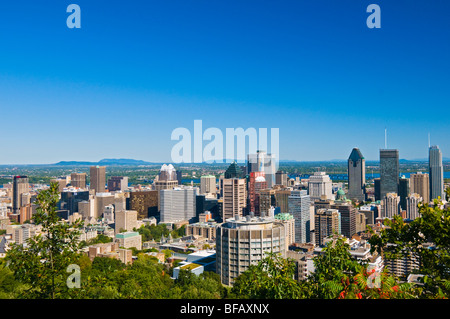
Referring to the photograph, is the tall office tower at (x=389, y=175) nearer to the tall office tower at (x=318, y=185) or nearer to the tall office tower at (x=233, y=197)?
the tall office tower at (x=318, y=185)

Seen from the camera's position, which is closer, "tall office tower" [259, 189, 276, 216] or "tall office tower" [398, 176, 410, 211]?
"tall office tower" [259, 189, 276, 216]

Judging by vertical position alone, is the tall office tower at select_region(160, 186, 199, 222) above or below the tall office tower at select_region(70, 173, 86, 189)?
below

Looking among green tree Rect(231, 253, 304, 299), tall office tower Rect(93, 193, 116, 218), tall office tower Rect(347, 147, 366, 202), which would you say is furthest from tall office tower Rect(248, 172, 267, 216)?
green tree Rect(231, 253, 304, 299)

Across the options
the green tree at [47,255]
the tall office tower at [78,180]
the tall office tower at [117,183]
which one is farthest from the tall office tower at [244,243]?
the tall office tower at [117,183]

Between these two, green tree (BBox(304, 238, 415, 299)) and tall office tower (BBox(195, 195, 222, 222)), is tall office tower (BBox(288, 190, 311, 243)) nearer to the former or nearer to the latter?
tall office tower (BBox(195, 195, 222, 222))

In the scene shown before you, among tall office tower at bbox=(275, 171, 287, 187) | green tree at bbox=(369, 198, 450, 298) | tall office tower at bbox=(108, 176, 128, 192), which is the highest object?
green tree at bbox=(369, 198, 450, 298)
